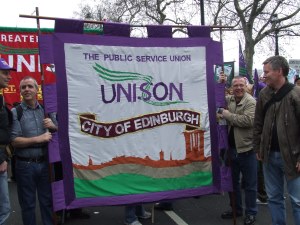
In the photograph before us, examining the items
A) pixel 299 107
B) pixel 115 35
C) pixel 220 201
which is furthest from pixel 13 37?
pixel 299 107

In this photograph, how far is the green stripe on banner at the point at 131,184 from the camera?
4.58 meters

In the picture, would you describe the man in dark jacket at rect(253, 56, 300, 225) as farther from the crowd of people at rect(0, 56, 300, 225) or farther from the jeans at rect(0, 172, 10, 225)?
the jeans at rect(0, 172, 10, 225)

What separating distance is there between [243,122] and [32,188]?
2.55 m

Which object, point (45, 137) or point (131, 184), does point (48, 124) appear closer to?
point (45, 137)

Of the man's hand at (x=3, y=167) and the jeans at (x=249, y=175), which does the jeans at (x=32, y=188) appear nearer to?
the man's hand at (x=3, y=167)

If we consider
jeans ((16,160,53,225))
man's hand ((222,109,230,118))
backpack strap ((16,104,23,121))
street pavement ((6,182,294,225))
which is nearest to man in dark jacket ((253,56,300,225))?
man's hand ((222,109,230,118))

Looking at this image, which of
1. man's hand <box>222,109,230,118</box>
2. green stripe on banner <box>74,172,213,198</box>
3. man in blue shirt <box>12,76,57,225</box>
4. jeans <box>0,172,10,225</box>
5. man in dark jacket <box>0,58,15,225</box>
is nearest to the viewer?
man in dark jacket <box>0,58,15,225</box>

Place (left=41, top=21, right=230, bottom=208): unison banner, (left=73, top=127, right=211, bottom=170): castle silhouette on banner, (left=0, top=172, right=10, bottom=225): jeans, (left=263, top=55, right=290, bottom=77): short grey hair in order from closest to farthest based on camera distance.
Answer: (left=0, top=172, right=10, bottom=225): jeans < (left=263, top=55, right=290, bottom=77): short grey hair < (left=41, top=21, right=230, bottom=208): unison banner < (left=73, top=127, right=211, bottom=170): castle silhouette on banner

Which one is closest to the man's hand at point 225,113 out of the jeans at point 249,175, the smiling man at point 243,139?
the smiling man at point 243,139

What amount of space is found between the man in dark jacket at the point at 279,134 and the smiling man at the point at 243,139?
0.62 meters

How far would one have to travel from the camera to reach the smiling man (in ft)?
16.7

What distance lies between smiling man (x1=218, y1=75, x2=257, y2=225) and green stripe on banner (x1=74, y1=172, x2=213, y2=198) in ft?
1.52

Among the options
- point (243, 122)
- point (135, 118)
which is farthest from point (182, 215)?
point (135, 118)

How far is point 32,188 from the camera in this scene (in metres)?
4.35
